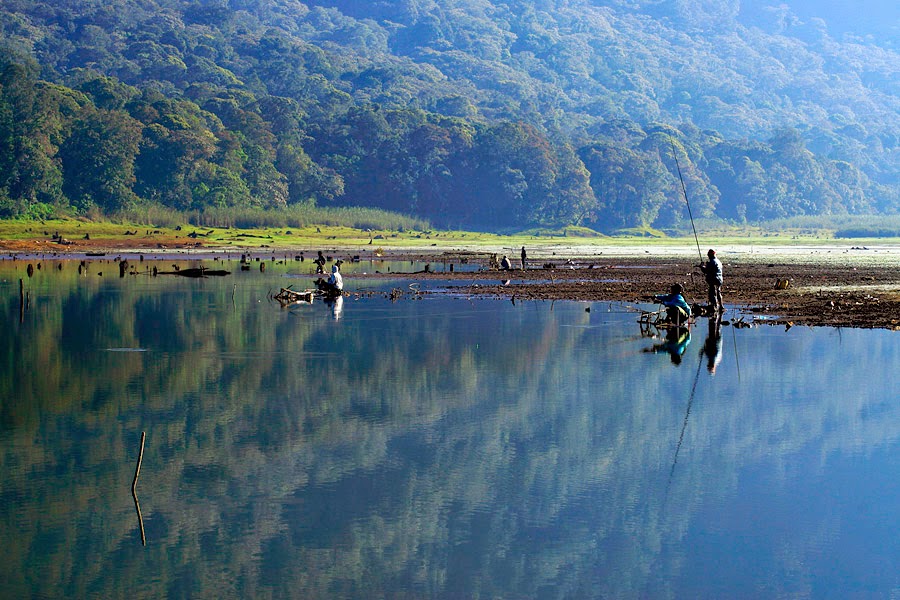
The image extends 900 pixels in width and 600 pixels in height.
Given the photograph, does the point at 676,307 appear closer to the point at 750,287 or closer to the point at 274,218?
the point at 750,287

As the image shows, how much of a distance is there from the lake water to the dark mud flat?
22.4 ft

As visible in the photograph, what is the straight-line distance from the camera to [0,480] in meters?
16.1

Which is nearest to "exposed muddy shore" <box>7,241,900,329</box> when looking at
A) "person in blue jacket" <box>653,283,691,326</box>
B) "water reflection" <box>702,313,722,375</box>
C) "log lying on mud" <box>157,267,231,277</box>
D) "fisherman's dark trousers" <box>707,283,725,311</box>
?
"fisherman's dark trousers" <box>707,283,725,311</box>

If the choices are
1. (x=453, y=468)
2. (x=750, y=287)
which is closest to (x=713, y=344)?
(x=453, y=468)

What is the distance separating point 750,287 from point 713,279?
15969 mm

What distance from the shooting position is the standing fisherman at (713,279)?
118 ft

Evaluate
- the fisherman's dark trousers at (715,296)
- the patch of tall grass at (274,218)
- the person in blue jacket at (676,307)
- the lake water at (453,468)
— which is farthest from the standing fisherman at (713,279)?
the patch of tall grass at (274,218)

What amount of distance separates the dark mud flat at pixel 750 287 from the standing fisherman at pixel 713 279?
1.67 meters

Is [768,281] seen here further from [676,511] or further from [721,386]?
[676,511]

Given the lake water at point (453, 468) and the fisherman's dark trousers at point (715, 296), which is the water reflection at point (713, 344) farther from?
the fisherman's dark trousers at point (715, 296)

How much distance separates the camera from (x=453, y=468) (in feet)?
55.2

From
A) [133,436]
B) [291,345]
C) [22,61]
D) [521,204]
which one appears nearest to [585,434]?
[133,436]

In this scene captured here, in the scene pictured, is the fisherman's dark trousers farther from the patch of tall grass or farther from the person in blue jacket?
the patch of tall grass

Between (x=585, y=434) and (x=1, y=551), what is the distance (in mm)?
9256
